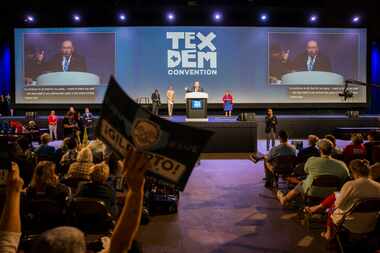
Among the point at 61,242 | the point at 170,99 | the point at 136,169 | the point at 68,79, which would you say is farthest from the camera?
the point at 68,79

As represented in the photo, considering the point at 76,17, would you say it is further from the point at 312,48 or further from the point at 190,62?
the point at 312,48

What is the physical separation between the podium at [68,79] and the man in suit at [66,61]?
0.19 metres

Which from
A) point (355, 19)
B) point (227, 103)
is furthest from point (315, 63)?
point (227, 103)

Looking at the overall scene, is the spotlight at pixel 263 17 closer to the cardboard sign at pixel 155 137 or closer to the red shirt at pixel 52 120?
the red shirt at pixel 52 120

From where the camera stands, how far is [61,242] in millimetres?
1459

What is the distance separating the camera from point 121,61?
21.6 meters

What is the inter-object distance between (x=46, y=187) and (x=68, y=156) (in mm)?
3128

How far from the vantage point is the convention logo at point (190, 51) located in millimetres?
21312

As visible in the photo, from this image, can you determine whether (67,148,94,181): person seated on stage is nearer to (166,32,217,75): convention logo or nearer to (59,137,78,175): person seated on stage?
(59,137,78,175): person seated on stage

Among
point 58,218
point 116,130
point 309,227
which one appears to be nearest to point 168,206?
point 309,227

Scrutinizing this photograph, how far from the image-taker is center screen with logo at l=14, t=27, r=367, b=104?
2142cm

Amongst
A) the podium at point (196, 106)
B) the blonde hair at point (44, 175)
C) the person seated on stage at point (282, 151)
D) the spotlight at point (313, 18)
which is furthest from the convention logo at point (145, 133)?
the spotlight at point (313, 18)

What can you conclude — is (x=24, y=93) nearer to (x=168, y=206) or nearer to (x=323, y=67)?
(x=323, y=67)

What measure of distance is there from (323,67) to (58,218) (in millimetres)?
18834
